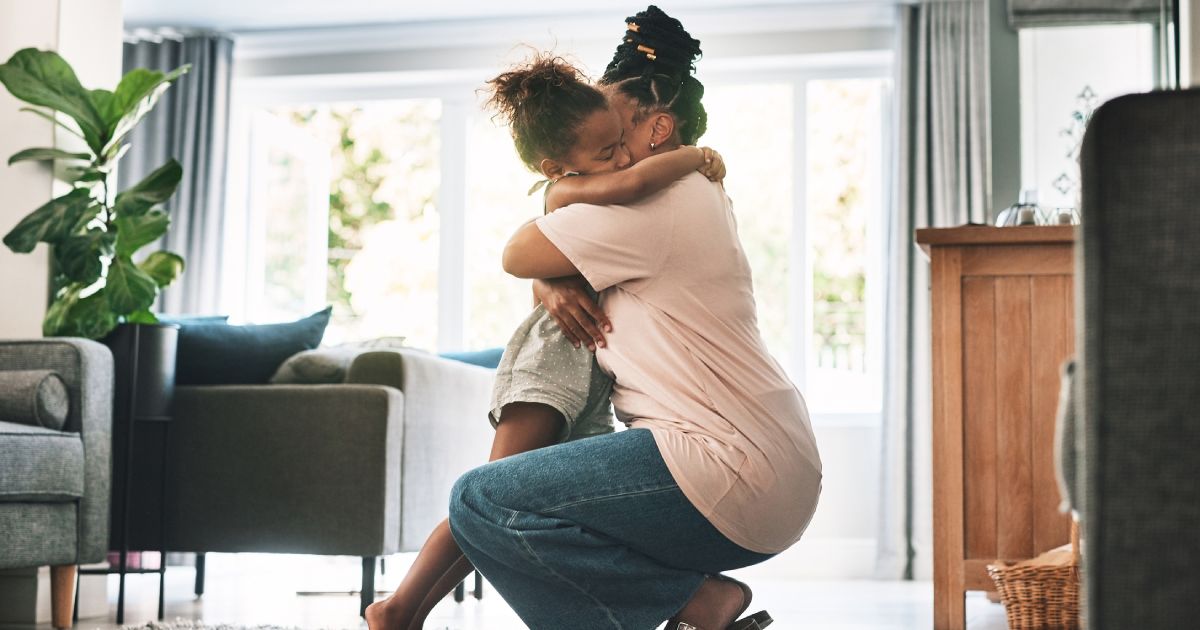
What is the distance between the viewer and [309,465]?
10.00ft

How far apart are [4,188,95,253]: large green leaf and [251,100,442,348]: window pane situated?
2571 mm

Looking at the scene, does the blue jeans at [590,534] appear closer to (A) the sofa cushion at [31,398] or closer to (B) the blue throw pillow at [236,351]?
(A) the sofa cushion at [31,398]

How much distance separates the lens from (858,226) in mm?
5500

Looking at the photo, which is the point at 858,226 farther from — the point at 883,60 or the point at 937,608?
the point at 937,608

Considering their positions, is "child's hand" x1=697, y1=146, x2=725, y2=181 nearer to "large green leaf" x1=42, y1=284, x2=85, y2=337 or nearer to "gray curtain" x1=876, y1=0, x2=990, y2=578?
"large green leaf" x1=42, y1=284, x2=85, y2=337

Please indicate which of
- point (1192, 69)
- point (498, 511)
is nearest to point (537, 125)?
point (498, 511)

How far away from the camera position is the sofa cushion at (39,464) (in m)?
2.62

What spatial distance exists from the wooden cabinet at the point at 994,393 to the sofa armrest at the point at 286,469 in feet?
4.40

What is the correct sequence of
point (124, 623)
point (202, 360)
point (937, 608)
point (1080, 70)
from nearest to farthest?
point (937, 608), point (124, 623), point (202, 360), point (1080, 70)

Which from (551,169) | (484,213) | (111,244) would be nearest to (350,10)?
(484,213)

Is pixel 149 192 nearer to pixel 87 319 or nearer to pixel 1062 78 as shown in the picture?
pixel 87 319

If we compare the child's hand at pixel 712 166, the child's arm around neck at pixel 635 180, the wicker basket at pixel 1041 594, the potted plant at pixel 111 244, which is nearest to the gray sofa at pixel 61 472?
the potted plant at pixel 111 244

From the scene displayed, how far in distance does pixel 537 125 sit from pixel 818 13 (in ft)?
12.9

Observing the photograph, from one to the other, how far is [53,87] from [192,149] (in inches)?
96.7
